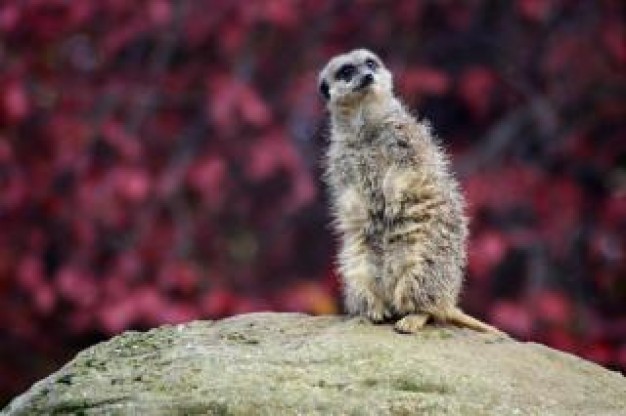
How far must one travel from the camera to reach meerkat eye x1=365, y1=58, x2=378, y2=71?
4590 mm

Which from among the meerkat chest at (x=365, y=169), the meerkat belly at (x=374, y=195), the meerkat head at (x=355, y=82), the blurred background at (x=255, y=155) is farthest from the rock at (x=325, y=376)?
the blurred background at (x=255, y=155)

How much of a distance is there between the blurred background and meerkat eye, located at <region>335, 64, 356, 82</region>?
296cm

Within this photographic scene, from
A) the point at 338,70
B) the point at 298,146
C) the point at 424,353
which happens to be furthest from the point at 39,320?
the point at 424,353

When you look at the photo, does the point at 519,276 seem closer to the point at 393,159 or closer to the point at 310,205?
the point at 310,205

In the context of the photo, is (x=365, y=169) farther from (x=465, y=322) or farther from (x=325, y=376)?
(x=325, y=376)

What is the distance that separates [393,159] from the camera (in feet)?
14.2

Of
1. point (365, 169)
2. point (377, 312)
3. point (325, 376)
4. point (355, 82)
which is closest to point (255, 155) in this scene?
point (355, 82)

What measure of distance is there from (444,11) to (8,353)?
8.68 ft

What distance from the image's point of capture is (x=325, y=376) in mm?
3963

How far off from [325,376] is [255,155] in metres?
3.81

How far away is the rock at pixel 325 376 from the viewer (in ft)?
12.8

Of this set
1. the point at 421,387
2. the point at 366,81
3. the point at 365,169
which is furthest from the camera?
the point at 366,81

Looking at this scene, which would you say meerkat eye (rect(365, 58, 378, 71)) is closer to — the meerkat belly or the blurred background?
the meerkat belly

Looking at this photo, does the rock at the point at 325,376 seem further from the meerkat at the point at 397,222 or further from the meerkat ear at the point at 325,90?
the meerkat ear at the point at 325,90
